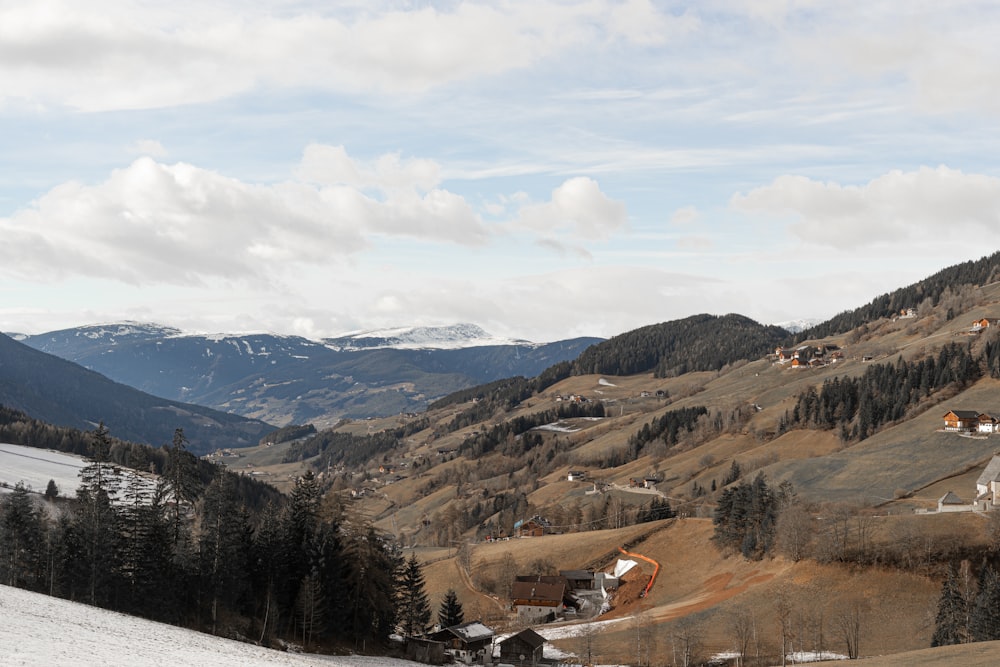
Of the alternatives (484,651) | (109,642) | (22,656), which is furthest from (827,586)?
(22,656)

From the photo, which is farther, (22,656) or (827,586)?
(827,586)

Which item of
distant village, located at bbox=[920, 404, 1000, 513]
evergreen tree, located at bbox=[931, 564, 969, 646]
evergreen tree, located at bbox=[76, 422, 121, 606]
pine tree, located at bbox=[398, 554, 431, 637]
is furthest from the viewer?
distant village, located at bbox=[920, 404, 1000, 513]

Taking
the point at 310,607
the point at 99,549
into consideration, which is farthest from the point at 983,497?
the point at 99,549

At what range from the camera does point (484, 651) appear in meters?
102

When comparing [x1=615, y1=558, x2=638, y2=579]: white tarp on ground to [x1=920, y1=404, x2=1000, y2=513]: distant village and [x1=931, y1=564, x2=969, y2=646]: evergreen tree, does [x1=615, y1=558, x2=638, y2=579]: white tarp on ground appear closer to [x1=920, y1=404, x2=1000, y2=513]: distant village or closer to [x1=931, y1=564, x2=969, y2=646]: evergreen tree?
[x1=920, y1=404, x2=1000, y2=513]: distant village

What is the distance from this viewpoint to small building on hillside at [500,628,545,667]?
3996 inches

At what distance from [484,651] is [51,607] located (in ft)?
178

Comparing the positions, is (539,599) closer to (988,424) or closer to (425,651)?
(425,651)

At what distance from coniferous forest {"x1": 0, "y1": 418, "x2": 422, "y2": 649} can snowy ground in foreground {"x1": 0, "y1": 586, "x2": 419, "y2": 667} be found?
32.6 ft

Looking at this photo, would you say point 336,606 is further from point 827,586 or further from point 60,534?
point 827,586

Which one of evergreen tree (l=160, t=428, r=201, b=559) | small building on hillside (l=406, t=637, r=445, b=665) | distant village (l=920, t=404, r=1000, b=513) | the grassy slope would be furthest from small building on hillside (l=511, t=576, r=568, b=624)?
evergreen tree (l=160, t=428, r=201, b=559)

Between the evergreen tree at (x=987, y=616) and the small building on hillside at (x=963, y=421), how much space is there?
100485 millimetres

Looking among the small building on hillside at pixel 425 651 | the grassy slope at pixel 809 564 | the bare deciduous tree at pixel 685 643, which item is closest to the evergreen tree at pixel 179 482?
the small building on hillside at pixel 425 651

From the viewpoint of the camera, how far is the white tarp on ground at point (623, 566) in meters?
152
